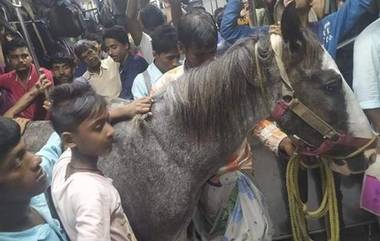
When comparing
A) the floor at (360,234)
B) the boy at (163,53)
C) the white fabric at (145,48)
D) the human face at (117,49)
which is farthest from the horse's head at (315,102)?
the human face at (117,49)

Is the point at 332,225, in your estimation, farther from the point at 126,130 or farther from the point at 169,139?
the point at 126,130

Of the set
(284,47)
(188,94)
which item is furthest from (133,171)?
(284,47)

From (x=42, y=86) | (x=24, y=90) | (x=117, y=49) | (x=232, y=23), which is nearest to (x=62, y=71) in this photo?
(x=117, y=49)

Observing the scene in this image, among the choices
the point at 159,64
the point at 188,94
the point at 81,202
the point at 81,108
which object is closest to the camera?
the point at 81,202

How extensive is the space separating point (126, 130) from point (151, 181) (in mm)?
266

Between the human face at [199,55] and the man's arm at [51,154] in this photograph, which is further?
the human face at [199,55]

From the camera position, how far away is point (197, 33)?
7.58 ft

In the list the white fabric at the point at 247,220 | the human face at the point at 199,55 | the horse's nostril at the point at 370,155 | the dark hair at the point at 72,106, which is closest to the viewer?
the dark hair at the point at 72,106

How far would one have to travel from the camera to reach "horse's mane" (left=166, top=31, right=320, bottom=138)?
1856mm

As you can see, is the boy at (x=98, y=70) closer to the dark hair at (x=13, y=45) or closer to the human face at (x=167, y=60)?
the dark hair at (x=13, y=45)

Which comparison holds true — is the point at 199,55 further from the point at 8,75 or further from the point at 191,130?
the point at 8,75

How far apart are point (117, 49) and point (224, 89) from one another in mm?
2636

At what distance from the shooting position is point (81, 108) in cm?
161

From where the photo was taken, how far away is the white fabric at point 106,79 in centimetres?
383
